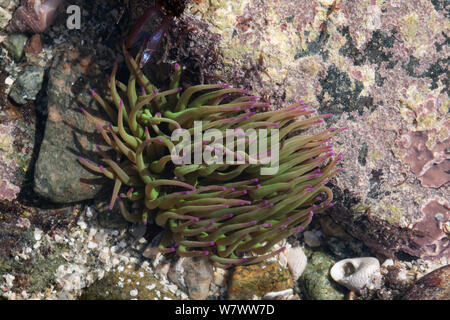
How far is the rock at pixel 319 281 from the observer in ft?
12.6

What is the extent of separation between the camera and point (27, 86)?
12.0ft

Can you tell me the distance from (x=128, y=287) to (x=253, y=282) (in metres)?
1.06

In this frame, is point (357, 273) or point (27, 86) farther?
point (357, 273)

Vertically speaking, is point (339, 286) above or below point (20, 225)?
below

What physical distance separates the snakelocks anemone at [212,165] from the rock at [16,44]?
3.67ft

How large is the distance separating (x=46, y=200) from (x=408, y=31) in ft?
11.8

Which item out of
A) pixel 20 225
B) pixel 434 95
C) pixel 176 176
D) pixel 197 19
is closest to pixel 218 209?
pixel 176 176

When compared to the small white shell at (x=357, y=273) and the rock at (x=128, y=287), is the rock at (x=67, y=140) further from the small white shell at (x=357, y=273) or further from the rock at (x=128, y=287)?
the small white shell at (x=357, y=273)

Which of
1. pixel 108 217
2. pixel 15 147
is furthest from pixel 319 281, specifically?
pixel 15 147

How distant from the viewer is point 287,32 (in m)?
3.39

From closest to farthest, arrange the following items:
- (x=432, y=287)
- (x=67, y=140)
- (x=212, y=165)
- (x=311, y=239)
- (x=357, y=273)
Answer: (x=212, y=165), (x=67, y=140), (x=432, y=287), (x=357, y=273), (x=311, y=239)

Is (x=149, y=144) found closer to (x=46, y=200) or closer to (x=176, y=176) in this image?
(x=176, y=176)

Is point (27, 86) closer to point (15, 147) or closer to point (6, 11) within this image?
point (15, 147)

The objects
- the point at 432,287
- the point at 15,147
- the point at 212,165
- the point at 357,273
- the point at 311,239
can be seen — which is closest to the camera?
the point at 212,165
